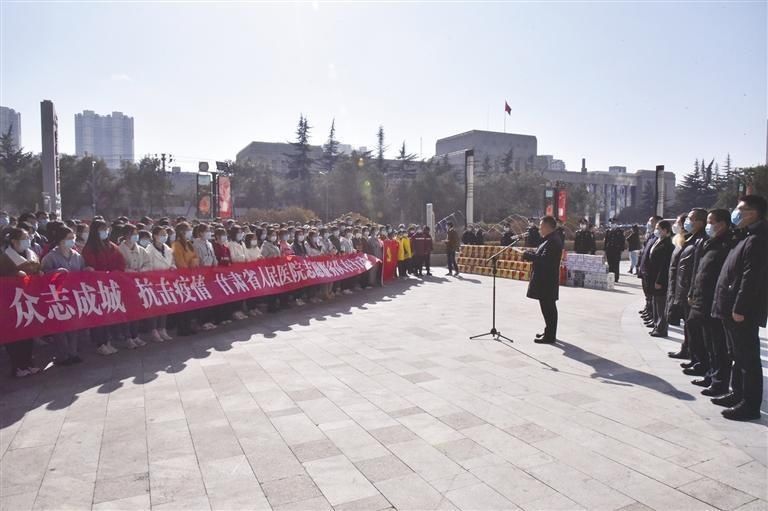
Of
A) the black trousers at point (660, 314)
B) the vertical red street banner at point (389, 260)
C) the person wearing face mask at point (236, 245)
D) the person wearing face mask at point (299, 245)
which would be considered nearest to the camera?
the black trousers at point (660, 314)

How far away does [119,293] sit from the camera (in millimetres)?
7504

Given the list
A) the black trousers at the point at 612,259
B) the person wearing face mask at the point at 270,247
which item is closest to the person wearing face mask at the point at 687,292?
the person wearing face mask at the point at 270,247

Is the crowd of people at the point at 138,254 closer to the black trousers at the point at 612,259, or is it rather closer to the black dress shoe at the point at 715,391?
the black dress shoe at the point at 715,391

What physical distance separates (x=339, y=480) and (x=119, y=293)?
536 cm

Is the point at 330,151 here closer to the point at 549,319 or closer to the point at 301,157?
the point at 301,157

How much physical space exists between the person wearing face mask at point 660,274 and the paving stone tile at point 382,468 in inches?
249

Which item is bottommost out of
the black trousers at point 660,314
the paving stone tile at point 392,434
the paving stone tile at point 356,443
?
the paving stone tile at point 356,443

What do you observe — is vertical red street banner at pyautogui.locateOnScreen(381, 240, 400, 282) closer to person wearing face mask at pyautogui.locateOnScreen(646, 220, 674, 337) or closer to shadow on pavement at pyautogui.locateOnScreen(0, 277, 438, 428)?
shadow on pavement at pyautogui.locateOnScreen(0, 277, 438, 428)

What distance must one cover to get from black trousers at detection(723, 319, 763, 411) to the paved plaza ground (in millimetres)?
315

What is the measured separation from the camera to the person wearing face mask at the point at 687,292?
6.29m

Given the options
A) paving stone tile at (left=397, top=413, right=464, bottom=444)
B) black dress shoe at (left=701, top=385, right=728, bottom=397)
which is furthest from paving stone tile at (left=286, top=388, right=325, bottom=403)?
black dress shoe at (left=701, top=385, right=728, bottom=397)

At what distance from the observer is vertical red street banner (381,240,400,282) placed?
643 inches

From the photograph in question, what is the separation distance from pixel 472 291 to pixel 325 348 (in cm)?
746

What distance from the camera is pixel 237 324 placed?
966 cm
